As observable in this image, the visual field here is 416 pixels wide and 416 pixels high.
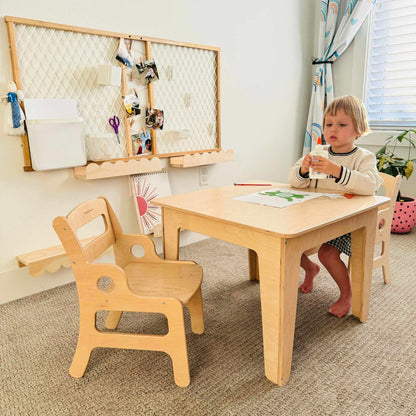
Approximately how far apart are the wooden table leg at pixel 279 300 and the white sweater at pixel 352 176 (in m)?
0.48

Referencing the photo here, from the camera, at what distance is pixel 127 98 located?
6.81ft

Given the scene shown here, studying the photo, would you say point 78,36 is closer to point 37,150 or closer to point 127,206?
point 37,150

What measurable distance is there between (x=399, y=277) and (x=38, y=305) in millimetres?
1905

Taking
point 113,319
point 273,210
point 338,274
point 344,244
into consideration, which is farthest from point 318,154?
point 113,319

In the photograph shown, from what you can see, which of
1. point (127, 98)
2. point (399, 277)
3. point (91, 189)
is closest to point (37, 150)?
point (91, 189)

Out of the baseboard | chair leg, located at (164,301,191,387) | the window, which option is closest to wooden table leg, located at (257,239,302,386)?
chair leg, located at (164,301,191,387)

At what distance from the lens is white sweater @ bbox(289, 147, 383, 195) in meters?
1.44

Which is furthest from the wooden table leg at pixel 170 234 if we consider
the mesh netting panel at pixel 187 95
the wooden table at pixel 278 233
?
the mesh netting panel at pixel 187 95

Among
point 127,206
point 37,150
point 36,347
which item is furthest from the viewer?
point 127,206

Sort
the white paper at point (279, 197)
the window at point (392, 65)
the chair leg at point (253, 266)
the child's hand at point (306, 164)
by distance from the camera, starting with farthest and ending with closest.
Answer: the window at point (392, 65), the chair leg at point (253, 266), the child's hand at point (306, 164), the white paper at point (279, 197)

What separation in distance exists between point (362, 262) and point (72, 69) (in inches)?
65.1

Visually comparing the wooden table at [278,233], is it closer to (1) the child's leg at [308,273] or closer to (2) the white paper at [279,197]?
(2) the white paper at [279,197]

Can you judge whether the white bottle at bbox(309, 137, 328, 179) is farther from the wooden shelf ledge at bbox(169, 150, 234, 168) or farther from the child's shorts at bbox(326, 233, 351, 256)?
the wooden shelf ledge at bbox(169, 150, 234, 168)

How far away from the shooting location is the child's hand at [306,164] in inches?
58.6
